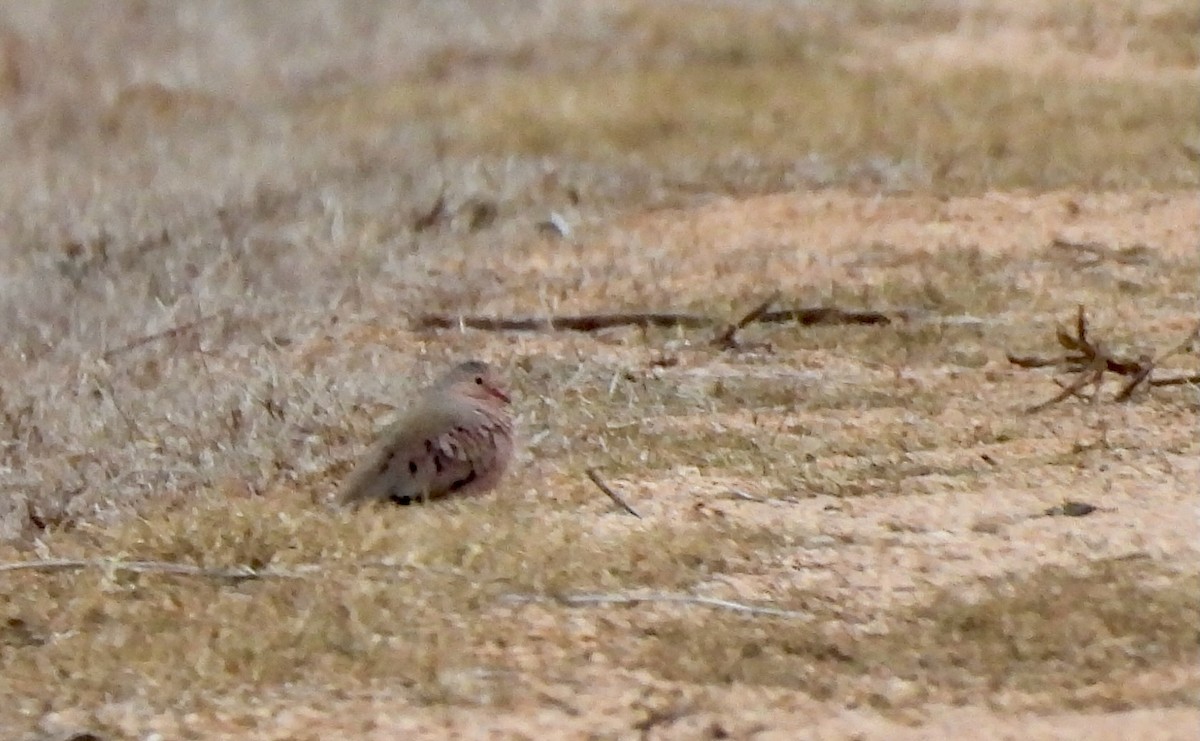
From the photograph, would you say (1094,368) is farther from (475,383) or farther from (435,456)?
(435,456)

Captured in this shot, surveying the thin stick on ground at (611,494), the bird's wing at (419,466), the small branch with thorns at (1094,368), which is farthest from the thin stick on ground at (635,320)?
the bird's wing at (419,466)

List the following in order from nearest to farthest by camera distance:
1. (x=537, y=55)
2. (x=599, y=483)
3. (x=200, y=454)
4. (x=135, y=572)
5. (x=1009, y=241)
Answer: (x=135, y=572) → (x=599, y=483) → (x=200, y=454) → (x=1009, y=241) → (x=537, y=55)

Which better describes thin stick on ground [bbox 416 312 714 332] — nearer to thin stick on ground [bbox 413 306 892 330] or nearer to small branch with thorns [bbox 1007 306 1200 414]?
thin stick on ground [bbox 413 306 892 330]

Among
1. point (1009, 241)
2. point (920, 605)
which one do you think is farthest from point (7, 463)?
point (1009, 241)

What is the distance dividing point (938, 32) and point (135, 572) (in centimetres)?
867

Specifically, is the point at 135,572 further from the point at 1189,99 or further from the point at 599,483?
the point at 1189,99

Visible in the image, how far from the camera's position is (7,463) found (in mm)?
4418

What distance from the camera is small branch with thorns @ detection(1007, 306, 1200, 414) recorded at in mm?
4695

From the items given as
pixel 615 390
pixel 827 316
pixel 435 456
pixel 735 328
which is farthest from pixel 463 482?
pixel 827 316

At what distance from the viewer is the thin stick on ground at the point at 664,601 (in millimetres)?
3434

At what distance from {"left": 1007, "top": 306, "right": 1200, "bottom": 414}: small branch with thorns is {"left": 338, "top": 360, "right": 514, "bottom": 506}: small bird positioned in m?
1.35

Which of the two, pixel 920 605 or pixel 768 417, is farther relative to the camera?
pixel 768 417

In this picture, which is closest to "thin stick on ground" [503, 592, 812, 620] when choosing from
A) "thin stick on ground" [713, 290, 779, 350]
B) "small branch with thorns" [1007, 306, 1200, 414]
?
"small branch with thorns" [1007, 306, 1200, 414]

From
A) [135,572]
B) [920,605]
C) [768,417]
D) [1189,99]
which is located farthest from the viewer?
[1189,99]
